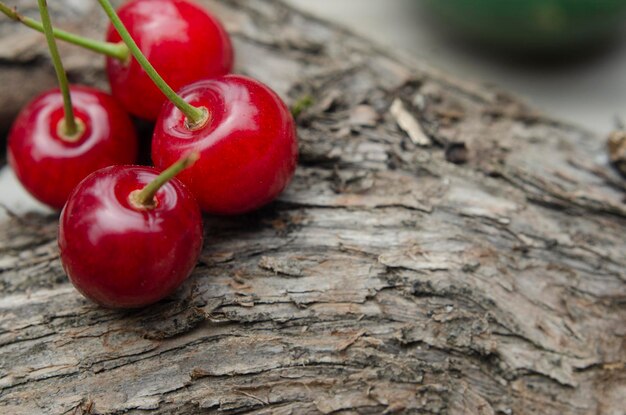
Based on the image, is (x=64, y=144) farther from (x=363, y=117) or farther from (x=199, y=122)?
(x=363, y=117)

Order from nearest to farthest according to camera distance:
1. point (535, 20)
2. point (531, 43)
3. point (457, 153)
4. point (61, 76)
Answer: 1. point (61, 76)
2. point (457, 153)
3. point (535, 20)
4. point (531, 43)

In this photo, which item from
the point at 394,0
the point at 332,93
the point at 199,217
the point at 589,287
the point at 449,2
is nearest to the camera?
the point at 199,217

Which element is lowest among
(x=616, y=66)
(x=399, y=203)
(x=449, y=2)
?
(x=399, y=203)

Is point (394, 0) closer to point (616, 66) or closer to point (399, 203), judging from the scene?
point (616, 66)

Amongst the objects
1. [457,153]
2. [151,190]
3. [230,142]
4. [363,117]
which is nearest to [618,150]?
[457,153]

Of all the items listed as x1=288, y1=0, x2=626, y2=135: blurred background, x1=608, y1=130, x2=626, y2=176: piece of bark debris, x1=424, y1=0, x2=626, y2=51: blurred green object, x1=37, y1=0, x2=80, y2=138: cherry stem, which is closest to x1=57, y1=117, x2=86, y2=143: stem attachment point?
x1=37, y1=0, x2=80, y2=138: cherry stem

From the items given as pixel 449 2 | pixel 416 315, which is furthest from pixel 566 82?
pixel 416 315
